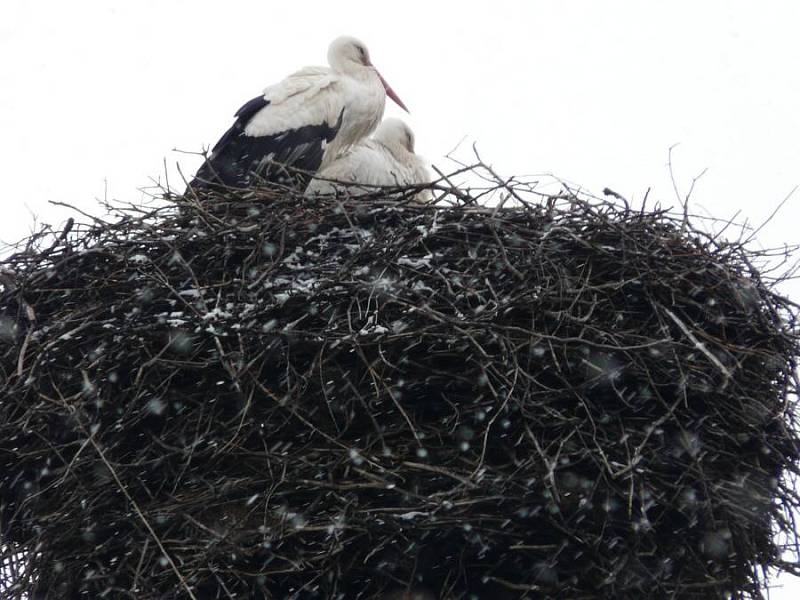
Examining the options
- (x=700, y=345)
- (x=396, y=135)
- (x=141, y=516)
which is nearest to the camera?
(x=141, y=516)

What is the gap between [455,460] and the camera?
3424mm

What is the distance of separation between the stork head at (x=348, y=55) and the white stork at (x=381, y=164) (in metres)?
0.24

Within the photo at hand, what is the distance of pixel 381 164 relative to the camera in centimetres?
513

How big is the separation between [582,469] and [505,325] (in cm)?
47

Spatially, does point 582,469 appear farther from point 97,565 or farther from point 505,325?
point 97,565

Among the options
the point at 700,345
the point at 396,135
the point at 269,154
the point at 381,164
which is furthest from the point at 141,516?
the point at 396,135

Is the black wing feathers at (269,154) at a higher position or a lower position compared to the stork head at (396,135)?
lower

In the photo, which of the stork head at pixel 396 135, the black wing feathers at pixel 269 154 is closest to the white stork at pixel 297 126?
the black wing feathers at pixel 269 154

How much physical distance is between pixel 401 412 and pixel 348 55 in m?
2.42

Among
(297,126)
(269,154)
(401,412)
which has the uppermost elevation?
(297,126)

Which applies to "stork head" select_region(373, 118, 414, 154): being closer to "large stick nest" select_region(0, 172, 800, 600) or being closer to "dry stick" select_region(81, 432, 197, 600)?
"large stick nest" select_region(0, 172, 800, 600)

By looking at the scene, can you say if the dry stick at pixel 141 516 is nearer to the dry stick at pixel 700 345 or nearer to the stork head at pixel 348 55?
the dry stick at pixel 700 345

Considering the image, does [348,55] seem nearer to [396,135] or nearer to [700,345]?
[396,135]

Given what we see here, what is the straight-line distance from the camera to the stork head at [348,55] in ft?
Result: 17.9
